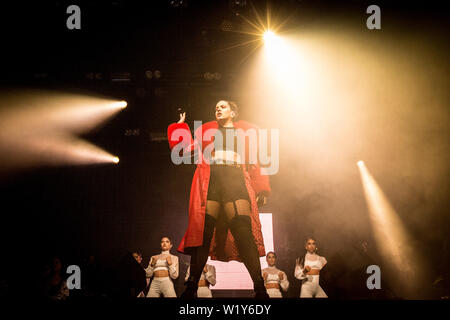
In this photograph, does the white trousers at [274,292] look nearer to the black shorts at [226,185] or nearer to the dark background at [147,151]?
the dark background at [147,151]

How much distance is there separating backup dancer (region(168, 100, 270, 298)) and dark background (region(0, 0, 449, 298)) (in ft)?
8.58

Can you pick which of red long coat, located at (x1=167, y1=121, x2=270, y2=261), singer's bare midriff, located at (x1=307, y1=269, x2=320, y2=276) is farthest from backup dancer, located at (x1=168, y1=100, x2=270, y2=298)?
singer's bare midriff, located at (x1=307, y1=269, x2=320, y2=276)

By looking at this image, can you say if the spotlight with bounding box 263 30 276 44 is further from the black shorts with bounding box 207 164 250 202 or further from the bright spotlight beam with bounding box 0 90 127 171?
the black shorts with bounding box 207 164 250 202

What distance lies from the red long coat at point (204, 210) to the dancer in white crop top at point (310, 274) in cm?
299

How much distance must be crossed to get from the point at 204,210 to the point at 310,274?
357 centimetres

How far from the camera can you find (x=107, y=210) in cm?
709

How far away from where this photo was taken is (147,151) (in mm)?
7105

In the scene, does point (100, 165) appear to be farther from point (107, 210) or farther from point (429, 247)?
point (429, 247)

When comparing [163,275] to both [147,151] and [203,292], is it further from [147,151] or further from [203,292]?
[147,151]

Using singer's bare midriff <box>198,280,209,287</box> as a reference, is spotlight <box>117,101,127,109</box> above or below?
above

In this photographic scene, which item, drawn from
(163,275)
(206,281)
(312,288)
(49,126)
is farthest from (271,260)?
(49,126)

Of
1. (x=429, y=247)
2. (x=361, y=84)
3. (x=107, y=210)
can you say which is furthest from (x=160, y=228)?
(x=429, y=247)

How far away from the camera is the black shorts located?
3270 mm
